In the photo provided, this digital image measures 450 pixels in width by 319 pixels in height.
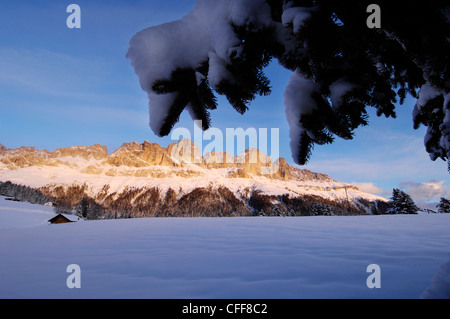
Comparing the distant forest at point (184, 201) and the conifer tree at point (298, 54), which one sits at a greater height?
the conifer tree at point (298, 54)

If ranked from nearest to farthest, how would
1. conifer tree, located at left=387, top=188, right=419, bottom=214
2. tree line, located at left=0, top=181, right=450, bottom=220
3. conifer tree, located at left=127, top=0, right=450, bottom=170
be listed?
conifer tree, located at left=127, top=0, right=450, bottom=170, conifer tree, located at left=387, top=188, right=419, bottom=214, tree line, located at left=0, top=181, right=450, bottom=220

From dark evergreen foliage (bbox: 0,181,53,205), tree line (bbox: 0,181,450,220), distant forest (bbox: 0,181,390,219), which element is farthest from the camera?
distant forest (bbox: 0,181,390,219)

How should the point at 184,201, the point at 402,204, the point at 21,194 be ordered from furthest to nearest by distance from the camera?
the point at 184,201, the point at 21,194, the point at 402,204

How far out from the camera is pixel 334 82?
44.3 inches

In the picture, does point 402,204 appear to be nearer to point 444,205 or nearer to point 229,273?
point 444,205

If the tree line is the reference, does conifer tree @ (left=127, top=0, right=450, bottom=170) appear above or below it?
above

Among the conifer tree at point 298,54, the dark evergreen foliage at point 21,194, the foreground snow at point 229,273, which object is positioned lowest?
the dark evergreen foliage at point 21,194

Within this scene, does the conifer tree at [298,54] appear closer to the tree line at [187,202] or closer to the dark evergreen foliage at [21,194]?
the dark evergreen foliage at [21,194]

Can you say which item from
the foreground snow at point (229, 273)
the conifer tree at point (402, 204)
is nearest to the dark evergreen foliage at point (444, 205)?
the conifer tree at point (402, 204)

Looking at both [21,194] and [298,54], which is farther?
[21,194]

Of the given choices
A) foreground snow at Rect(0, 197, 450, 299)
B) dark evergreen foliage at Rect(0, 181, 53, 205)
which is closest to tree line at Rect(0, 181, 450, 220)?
dark evergreen foliage at Rect(0, 181, 53, 205)

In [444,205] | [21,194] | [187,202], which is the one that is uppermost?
[444,205]

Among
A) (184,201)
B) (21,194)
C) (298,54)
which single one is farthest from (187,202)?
(298,54)

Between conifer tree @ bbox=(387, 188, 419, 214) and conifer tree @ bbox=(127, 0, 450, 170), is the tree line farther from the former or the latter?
conifer tree @ bbox=(127, 0, 450, 170)
